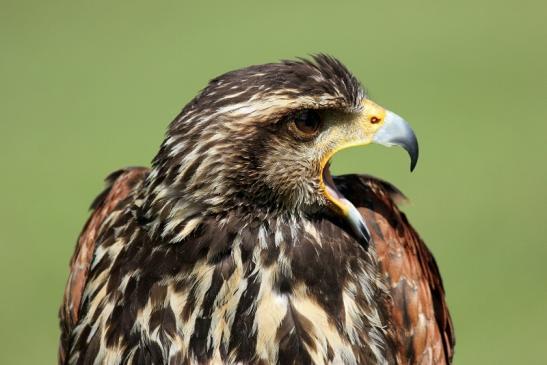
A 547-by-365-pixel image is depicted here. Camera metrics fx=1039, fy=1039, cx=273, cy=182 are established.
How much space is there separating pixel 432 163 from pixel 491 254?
2.07 m

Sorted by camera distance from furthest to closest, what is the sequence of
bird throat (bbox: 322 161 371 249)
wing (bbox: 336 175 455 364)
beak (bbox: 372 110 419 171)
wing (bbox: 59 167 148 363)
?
wing (bbox: 59 167 148 363)
wing (bbox: 336 175 455 364)
beak (bbox: 372 110 419 171)
bird throat (bbox: 322 161 371 249)

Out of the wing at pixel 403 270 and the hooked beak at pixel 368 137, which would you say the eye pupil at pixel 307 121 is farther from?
the wing at pixel 403 270

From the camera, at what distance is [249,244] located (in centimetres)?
395

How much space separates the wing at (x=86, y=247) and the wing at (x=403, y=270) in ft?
3.31

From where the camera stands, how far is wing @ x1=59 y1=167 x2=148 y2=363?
4664 millimetres

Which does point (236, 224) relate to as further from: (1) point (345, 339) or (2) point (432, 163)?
(2) point (432, 163)

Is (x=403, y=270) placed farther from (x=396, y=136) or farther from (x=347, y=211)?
(x=396, y=136)

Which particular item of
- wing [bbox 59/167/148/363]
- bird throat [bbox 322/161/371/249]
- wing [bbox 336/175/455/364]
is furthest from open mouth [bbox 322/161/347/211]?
wing [bbox 59/167/148/363]

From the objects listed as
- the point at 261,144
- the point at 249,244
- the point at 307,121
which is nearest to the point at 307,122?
the point at 307,121

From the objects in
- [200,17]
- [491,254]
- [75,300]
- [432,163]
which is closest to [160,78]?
[200,17]

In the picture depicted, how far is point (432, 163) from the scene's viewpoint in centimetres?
1200

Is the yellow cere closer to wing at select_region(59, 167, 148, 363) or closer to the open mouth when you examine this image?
the open mouth

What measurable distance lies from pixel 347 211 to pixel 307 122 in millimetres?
386

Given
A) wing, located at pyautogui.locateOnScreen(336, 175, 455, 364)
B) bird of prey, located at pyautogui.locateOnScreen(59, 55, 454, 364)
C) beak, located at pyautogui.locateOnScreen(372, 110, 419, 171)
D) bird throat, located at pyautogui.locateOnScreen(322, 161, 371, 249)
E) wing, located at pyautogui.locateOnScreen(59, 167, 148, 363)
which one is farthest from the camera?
wing, located at pyautogui.locateOnScreen(59, 167, 148, 363)
